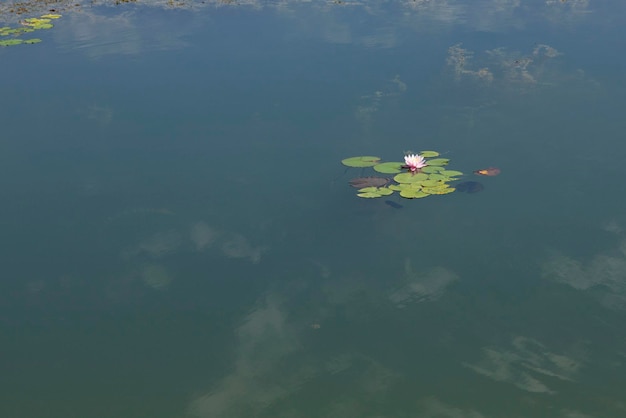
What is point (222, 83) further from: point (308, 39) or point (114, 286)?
point (114, 286)

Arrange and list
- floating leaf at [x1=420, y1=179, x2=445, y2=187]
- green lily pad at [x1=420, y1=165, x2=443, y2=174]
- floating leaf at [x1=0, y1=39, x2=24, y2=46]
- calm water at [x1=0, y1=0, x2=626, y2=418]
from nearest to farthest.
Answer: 1. calm water at [x1=0, y1=0, x2=626, y2=418]
2. floating leaf at [x1=420, y1=179, x2=445, y2=187]
3. green lily pad at [x1=420, y1=165, x2=443, y2=174]
4. floating leaf at [x1=0, y1=39, x2=24, y2=46]

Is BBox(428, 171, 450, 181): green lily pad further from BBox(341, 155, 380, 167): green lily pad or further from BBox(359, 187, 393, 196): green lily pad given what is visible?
BBox(341, 155, 380, 167): green lily pad

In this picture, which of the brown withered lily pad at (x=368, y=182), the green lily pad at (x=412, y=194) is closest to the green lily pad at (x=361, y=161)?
the brown withered lily pad at (x=368, y=182)

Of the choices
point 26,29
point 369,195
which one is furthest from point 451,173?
point 26,29

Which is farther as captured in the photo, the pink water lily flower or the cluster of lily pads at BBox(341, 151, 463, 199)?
the pink water lily flower

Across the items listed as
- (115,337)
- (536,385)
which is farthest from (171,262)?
(536,385)

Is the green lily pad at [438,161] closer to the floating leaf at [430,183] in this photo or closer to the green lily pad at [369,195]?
the floating leaf at [430,183]

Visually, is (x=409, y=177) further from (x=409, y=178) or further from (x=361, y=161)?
(x=361, y=161)

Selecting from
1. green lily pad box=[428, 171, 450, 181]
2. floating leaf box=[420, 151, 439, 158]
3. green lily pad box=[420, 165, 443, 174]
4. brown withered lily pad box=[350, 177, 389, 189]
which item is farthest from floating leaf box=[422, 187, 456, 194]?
floating leaf box=[420, 151, 439, 158]
